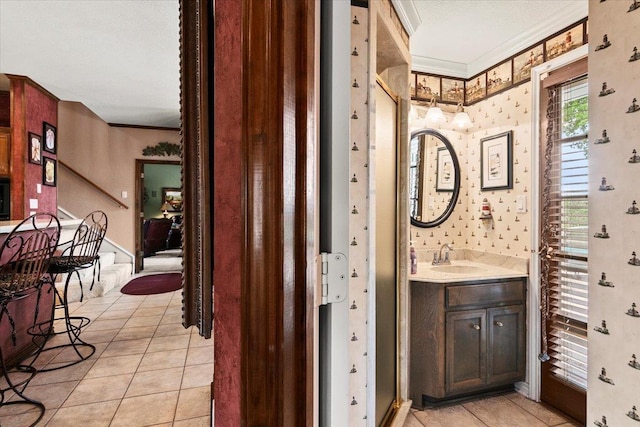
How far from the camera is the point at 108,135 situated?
19.4ft

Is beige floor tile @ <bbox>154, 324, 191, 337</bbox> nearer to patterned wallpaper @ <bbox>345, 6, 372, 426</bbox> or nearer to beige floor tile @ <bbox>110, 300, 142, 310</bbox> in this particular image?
beige floor tile @ <bbox>110, 300, 142, 310</bbox>

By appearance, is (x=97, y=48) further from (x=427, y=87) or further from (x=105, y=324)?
(x=427, y=87)

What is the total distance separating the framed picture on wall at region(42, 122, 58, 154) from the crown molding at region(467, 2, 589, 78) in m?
5.35

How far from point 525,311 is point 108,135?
21.6ft

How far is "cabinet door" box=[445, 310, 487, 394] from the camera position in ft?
7.25

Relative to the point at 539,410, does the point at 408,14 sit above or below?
above

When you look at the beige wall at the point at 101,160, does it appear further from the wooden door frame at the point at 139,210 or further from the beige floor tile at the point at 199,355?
the beige floor tile at the point at 199,355

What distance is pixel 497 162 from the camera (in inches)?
104

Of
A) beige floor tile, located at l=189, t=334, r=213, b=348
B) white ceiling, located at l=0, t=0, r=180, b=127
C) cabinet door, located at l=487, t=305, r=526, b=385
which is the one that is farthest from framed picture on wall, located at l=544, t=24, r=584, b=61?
beige floor tile, located at l=189, t=334, r=213, b=348

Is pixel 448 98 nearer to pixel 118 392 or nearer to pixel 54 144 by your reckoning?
pixel 118 392

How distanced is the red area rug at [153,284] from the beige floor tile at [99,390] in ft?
7.83

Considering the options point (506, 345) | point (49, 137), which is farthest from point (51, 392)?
point (49, 137)

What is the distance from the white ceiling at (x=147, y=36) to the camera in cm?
212

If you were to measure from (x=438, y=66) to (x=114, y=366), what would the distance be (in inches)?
140
